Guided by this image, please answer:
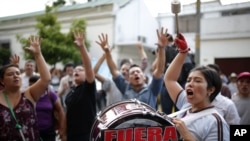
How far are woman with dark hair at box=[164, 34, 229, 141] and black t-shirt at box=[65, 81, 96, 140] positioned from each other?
1.11 meters

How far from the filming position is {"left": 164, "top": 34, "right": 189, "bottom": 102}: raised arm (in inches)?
87.5

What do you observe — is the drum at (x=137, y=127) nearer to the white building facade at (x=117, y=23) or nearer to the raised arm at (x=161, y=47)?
the raised arm at (x=161, y=47)

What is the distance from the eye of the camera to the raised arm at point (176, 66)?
222 cm

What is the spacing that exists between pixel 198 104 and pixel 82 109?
1.51 m

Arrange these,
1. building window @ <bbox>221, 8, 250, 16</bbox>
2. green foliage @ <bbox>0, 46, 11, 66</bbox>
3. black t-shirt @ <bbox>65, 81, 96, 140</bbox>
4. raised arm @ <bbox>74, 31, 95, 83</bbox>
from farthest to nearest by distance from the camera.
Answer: green foliage @ <bbox>0, 46, 11, 66</bbox>
black t-shirt @ <bbox>65, 81, 96, 140</bbox>
raised arm @ <bbox>74, 31, 95, 83</bbox>
building window @ <bbox>221, 8, 250, 16</bbox>

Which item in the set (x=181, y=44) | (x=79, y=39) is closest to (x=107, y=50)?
(x=79, y=39)

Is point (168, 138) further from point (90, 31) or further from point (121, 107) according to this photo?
point (90, 31)

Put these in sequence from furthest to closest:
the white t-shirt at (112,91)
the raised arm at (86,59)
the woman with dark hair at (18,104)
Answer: the white t-shirt at (112,91) → the raised arm at (86,59) → the woman with dark hair at (18,104)

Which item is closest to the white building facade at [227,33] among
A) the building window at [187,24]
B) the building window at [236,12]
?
the building window at [236,12]

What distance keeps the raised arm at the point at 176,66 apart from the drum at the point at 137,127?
442 millimetres

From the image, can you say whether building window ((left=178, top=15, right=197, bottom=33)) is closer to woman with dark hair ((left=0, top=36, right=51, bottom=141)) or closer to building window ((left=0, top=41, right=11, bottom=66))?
building window ((left=0, top=41, right=11, bottom=66))

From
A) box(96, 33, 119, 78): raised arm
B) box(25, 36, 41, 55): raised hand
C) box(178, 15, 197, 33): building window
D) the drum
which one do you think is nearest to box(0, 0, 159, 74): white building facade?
box(178, 15, 197, 33): building window

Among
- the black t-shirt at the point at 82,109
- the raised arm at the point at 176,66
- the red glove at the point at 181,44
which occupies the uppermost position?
the red glove at the point at 181,44

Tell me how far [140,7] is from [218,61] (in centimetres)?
1294
